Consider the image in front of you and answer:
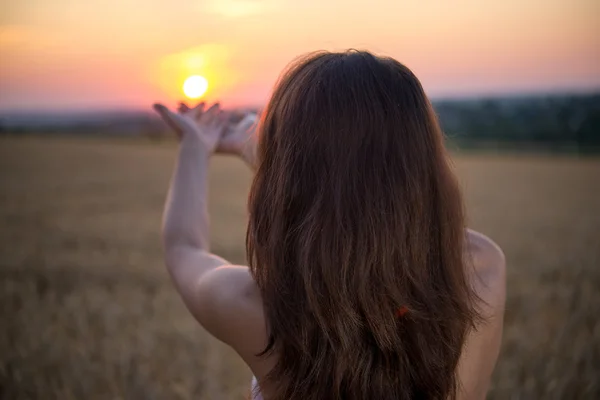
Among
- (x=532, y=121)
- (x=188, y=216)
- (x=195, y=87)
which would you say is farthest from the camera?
(x=532, y=121)

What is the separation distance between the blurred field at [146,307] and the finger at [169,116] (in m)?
1.12

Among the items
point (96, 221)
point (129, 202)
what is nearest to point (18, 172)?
point (129, 202)

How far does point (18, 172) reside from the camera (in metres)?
13.2

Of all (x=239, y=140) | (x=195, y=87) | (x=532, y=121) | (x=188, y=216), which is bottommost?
(x=532, y=121)

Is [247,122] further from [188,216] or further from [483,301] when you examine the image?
[483,301]

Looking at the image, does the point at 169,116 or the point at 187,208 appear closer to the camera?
the point at 187,208

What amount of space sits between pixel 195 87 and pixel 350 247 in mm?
958

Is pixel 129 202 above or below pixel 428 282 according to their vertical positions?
below

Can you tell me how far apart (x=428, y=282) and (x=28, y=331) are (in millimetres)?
2687

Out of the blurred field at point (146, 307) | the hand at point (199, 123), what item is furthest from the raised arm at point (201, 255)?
the blurred field at point (146, 307)

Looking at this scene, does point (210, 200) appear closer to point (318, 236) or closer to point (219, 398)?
point (219, 398)

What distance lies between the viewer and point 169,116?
5.19 feet

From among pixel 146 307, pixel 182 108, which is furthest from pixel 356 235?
pixel 146 307

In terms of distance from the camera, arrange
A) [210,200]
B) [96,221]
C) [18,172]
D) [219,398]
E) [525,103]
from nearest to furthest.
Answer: [219,398], [96,221], [210,200], [18,172], [525,103]
